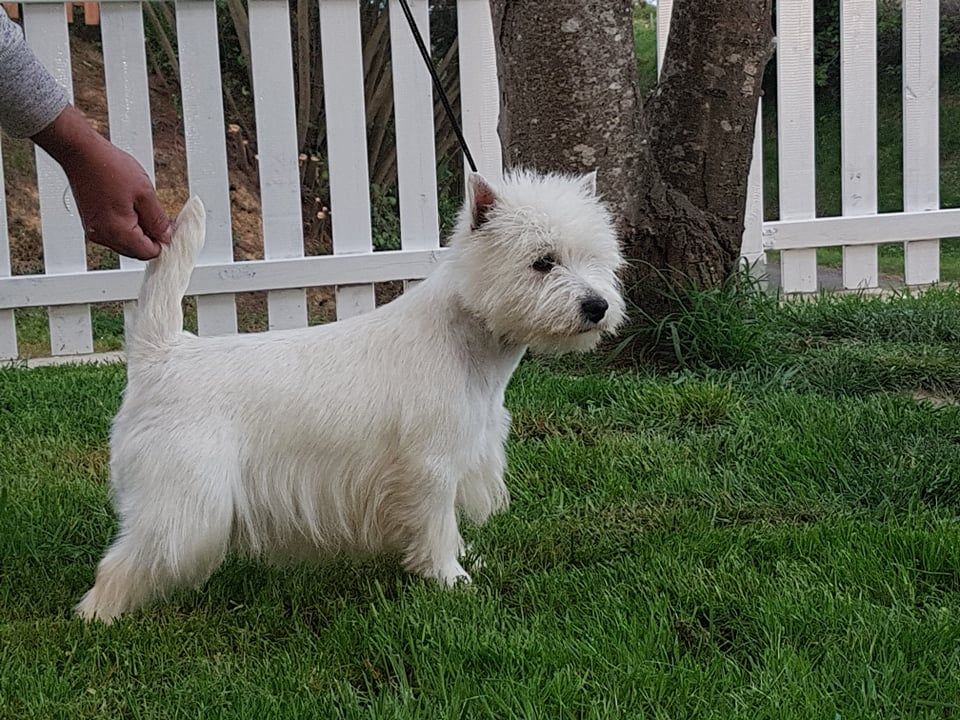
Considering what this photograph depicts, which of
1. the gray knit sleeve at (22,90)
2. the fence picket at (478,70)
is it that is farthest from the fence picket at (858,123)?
the gray knit sleeve at (22,90)

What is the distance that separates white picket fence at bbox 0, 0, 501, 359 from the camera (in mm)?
5402

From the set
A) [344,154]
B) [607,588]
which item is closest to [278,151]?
[344,154]

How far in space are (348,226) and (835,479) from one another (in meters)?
3.01

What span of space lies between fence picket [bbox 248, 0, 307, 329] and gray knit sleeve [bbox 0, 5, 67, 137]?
3.16 meters

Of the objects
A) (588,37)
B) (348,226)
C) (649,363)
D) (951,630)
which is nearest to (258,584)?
(951,630)

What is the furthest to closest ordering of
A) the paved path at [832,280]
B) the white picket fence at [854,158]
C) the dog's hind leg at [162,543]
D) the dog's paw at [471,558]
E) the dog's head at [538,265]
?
the paved path at [832,280], the white picket fence at [854,158], the dog's paw at [471,558], the dog's head at [538,265], the dog's hind leg at [162,543]

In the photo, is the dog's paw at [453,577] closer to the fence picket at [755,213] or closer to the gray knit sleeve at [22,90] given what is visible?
the gray knit sleeve at [22,90]

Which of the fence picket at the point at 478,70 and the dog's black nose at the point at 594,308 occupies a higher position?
the fence picket at the point at 478,70

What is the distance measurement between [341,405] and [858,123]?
4448 millimetres

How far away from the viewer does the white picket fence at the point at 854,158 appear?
6.10 m

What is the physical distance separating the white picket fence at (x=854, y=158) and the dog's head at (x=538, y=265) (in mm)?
3449

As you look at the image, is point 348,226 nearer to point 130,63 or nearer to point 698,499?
point 130,63

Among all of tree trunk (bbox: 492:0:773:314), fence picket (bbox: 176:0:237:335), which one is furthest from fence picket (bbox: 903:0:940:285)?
fence picket (bbox: 176:0:237:335)

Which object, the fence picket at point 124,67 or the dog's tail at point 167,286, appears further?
the fence picket at point 124,67
